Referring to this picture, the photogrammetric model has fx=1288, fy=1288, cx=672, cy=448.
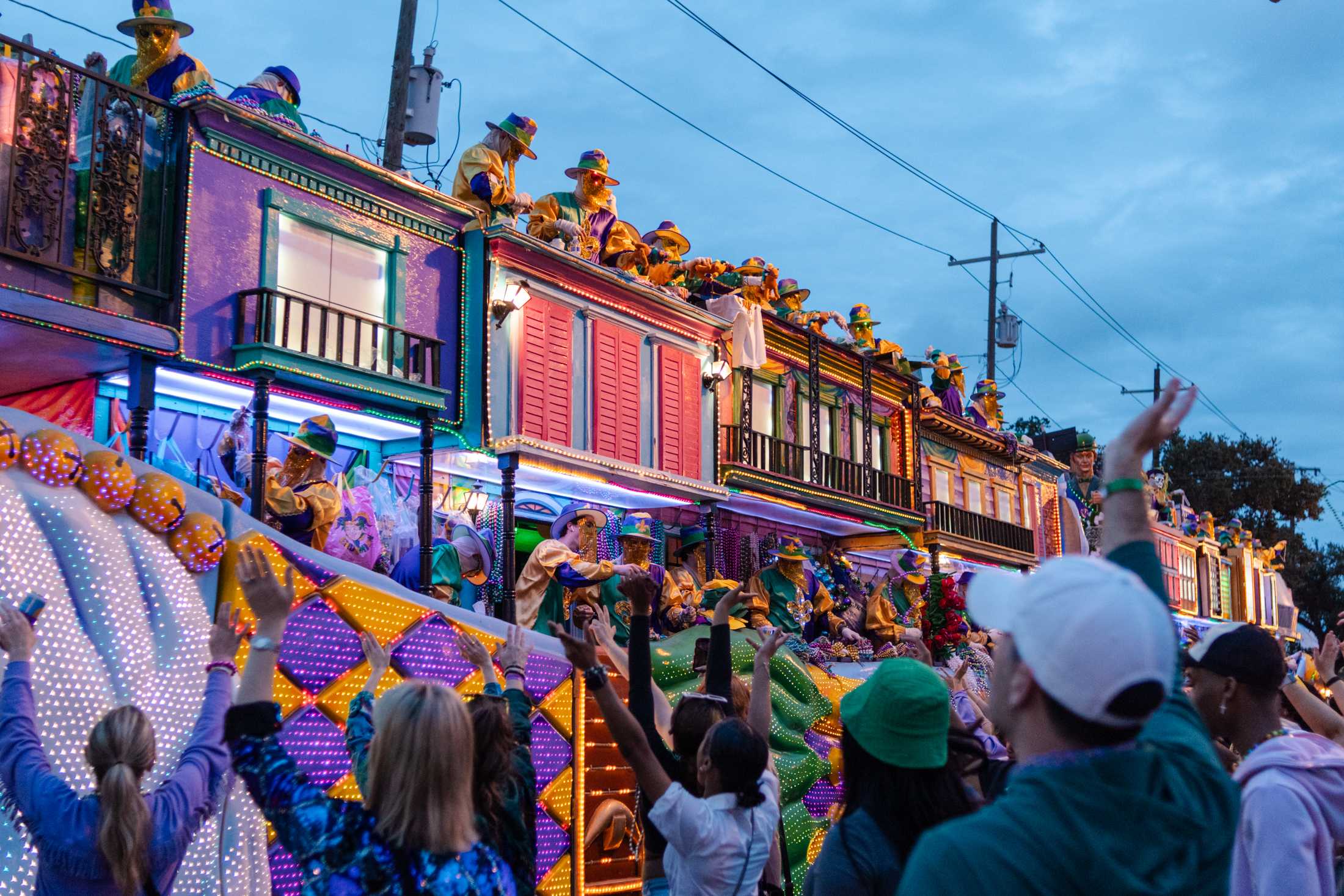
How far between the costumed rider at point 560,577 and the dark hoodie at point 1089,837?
37.6 ft

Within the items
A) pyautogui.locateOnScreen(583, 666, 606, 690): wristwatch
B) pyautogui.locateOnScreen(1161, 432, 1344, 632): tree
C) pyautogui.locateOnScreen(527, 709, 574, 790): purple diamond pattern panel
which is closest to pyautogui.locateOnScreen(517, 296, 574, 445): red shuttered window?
pyautogui.locateOnScreen(527, 709, 574, 790): purple diamond pattern panel

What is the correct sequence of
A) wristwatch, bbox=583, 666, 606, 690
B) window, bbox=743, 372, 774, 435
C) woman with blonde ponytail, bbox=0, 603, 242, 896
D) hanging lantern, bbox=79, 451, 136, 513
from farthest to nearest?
1. window, bbox=743, 372, 774, 435
2. hanging lantern, bbox=79, 451, 136, 513
3. wristwatch, bbox=583, 666, 606, 690
4. woman with blonde ponytail, bbox=0, 603, 242, 896

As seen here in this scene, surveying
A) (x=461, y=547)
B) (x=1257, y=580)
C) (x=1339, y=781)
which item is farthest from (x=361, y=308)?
(x=1257, y=580)

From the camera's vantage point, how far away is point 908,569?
2131 centimetres

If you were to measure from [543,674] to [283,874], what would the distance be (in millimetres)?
1955

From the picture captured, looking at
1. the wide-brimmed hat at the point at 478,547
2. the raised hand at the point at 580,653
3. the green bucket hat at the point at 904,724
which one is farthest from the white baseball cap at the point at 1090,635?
the wide-brimmed hat at the point at 478,547

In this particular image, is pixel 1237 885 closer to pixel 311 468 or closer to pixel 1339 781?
pixel 1339 781

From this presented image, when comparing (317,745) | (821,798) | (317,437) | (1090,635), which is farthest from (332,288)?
(1090,635)

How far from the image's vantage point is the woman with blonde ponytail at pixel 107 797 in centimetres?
350

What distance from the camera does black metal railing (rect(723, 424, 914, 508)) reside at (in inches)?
856

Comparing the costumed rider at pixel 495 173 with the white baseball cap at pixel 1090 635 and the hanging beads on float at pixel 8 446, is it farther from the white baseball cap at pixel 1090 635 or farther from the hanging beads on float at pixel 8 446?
the white baseball cap at pixel 1090 635

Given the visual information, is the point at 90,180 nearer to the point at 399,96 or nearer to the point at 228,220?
the point at 228,220

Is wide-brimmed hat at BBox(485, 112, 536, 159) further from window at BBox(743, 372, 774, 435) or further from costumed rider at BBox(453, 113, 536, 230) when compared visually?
window at BBox(743, 372, 774, 435)

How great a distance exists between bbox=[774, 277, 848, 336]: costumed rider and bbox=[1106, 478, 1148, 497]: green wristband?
71.7 ft
